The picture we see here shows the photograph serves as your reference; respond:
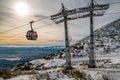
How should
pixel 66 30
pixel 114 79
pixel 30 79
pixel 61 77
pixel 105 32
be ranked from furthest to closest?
pixel 105 32
pixel 66 30
pixel 114 79
pixel 61 77
pixel 30 79

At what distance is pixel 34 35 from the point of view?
34.6 meters

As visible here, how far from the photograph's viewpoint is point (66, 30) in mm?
37188

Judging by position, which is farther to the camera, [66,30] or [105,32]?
[105,32]

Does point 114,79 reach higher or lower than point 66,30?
lower

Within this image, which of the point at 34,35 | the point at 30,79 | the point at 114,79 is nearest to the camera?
the point at 30,79

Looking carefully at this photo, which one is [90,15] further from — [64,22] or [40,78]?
[40,78]

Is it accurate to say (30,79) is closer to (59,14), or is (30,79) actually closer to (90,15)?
(59,14)

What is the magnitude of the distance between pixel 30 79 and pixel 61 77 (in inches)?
169

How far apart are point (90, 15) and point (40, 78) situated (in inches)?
764

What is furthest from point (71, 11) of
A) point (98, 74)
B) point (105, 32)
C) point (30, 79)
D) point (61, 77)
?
point (105, 32)

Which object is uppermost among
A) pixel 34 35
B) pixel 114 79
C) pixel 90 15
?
pixel 90 15

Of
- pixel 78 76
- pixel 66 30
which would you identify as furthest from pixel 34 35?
pixel 78 76

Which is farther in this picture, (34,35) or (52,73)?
(34,35)

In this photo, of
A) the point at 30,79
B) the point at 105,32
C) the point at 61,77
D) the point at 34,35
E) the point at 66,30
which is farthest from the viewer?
the point at 105,32
